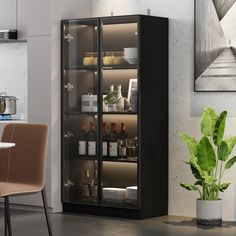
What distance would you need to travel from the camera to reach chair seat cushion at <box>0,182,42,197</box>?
5.39 meters

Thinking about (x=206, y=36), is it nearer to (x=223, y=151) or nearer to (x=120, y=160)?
(x=223, y=151)

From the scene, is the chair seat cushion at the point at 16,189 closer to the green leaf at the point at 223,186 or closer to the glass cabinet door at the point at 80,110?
the glass cabinet door at the point at 80,110

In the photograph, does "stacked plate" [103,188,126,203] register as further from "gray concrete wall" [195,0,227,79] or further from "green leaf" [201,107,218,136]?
"gray concrete wall" [195,0,227,79]

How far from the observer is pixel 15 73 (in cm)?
860

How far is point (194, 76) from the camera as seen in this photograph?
722cm

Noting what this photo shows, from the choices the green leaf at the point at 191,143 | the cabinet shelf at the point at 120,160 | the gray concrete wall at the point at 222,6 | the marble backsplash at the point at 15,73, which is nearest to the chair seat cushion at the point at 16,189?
the cabinet shelf at the point at 120,160

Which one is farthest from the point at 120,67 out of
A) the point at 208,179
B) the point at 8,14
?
the point at 8,14

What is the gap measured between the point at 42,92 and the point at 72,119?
397mm

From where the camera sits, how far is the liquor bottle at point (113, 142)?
7.26 metres

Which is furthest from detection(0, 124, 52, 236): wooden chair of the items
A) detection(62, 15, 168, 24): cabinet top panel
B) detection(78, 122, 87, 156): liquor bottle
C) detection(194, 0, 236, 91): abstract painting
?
detection(194, 0, 236, 91): abstract painting

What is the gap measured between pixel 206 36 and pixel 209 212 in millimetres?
1641

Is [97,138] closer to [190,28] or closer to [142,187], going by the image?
[142,187]

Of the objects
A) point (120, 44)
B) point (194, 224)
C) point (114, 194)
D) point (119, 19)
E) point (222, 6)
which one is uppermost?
point (222, 6)

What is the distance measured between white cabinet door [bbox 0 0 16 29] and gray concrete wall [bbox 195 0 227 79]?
2.10m
